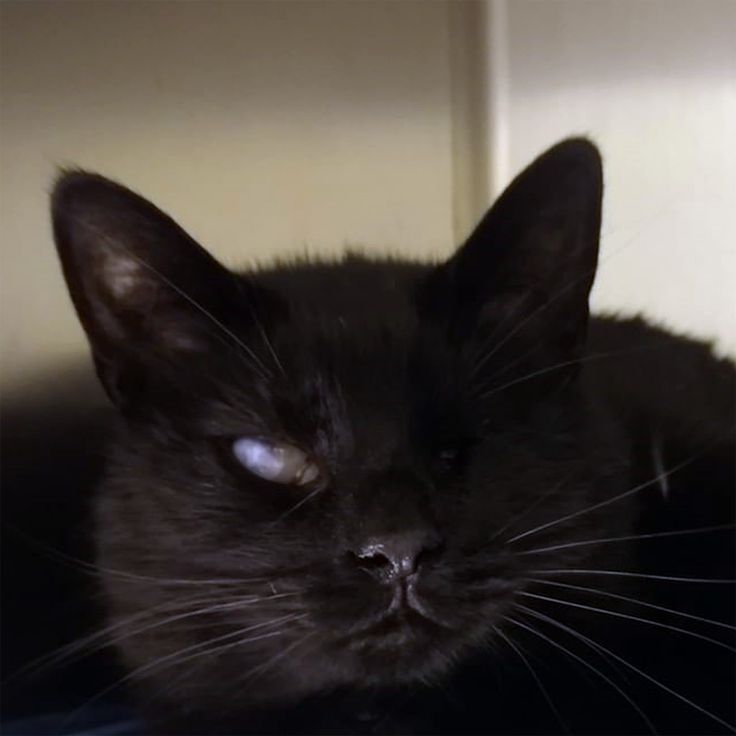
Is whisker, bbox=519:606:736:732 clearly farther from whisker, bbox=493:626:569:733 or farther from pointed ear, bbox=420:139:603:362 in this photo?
pointed ear, bbox=420:139:603:362

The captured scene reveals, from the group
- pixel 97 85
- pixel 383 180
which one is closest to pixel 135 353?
pixel 97 85

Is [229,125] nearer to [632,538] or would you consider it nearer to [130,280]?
[130,280]

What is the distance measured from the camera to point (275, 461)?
92 cm

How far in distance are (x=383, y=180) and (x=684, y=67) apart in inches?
16.6

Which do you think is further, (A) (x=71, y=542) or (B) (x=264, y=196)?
(B) (x=264, y=196)

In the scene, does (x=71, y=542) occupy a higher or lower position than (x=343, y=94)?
lower

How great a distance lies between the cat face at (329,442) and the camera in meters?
0.86

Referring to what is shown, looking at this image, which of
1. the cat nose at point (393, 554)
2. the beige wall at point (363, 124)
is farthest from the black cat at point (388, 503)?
the beige wall at point (363, 124)

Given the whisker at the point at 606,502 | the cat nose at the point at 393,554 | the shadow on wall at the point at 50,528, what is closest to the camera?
the cat nose at the point at 393,554

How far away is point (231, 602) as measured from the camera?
0.90m

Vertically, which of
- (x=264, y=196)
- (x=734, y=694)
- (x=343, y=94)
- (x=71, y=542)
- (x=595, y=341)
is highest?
(x=343, y=94)

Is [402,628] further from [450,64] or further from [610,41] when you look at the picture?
[450,64]

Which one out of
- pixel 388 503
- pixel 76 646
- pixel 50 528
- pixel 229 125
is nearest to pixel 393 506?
pixel 388 503

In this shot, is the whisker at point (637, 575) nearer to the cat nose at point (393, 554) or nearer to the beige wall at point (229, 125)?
the cat nose at point (393, 554)
